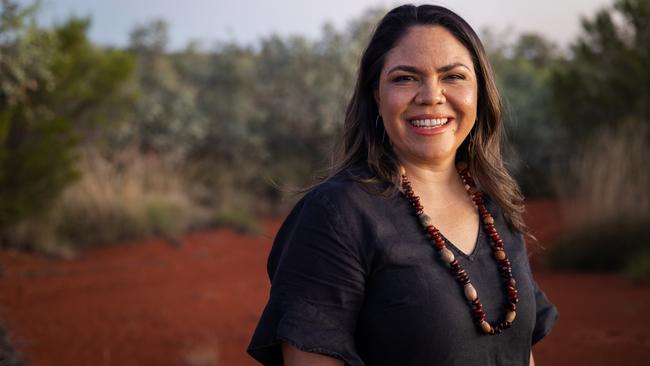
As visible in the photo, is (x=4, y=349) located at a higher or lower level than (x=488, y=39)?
lower

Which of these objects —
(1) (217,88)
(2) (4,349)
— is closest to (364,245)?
(2) (4,349)

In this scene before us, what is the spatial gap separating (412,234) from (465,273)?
0.19m

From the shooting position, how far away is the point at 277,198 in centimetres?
1386

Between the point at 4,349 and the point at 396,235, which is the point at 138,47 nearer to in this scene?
the point at 4,349

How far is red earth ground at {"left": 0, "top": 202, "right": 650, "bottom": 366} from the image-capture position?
5391mm

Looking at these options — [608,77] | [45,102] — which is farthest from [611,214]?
[45,102]

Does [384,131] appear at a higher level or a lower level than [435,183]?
higher

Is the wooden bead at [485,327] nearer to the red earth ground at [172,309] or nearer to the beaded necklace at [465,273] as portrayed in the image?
the beaded necklace at [465,273]

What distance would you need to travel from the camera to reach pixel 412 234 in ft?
6.97

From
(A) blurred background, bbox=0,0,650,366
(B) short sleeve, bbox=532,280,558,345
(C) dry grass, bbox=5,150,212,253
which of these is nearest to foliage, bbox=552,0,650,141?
(A) blurred background, bbox=0,0,650,366

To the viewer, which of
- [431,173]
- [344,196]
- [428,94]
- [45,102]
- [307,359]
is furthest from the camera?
[45,102]

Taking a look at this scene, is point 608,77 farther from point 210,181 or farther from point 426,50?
point 426,50

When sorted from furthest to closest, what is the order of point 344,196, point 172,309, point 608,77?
point 608,77 < point 172,309 < point 344,196

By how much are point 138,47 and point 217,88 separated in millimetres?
3063
